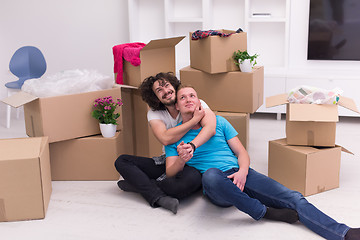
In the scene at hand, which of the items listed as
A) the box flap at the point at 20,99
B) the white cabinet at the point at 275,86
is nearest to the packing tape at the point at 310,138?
the box flap at the point at 20,99

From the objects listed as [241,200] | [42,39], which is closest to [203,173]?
[241,200]

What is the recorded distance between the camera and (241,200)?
82.3 inches

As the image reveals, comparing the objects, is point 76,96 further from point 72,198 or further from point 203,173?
point 203,173

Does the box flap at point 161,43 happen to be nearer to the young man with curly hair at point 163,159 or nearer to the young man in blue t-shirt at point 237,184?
the young man with curly hair at point 163,159

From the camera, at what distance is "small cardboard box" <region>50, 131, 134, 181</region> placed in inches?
109

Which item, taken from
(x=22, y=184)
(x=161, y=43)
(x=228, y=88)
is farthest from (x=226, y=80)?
(x=22, y=184)

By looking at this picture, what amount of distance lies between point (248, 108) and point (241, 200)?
1.11 metres

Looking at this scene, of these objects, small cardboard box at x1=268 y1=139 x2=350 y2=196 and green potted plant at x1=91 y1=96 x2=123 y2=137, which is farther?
green potted plant at x1=91 y1=96 x2=123 y2=137

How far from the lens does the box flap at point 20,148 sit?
2.24m

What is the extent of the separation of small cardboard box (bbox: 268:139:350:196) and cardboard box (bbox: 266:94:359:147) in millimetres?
45

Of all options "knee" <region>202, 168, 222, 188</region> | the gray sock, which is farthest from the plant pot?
the gray sock

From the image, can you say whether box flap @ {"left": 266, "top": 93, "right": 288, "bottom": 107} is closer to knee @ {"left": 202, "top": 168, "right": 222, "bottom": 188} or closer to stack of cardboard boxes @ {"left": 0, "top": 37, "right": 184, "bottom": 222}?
knee @ {"left": 202, "top": 168, "right": 222, "bottom": 188}

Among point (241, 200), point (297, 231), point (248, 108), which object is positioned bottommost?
point (297, 231)

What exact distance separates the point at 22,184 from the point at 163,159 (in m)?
0.77
